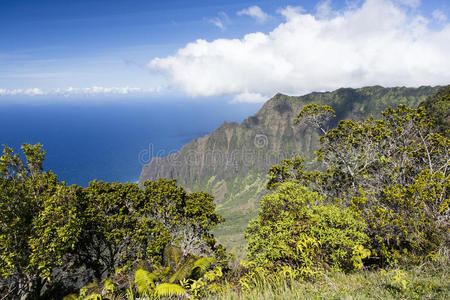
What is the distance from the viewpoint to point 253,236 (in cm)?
1142

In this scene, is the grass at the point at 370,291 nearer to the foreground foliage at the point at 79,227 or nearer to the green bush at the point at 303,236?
the green bush at the point at 303,236

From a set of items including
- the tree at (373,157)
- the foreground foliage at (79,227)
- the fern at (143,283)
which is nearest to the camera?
the fern at (143,283)

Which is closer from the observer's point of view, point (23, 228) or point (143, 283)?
point (143, 283)

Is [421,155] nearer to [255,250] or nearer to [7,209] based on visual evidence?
[255,250]

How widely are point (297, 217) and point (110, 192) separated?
13.6m

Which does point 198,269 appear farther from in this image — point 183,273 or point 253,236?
point 253,236

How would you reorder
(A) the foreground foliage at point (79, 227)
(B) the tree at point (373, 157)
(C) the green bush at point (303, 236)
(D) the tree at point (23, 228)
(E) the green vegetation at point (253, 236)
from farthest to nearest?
(B) the tree at point (373, 157), (A) the foreground foliage at point (79, 227), (D) the tree at point (23, 228), (C) the green bush at point (303, 236), (E) the green vegetation at point (253, 236)

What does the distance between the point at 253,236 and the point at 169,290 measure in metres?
5.43

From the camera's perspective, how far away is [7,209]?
998 centimetres

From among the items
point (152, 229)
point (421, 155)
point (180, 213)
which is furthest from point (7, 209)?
point (421, 155)

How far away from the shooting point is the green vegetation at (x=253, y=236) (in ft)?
24.1

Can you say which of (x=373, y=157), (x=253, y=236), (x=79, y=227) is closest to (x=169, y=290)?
(x=253, y=236)

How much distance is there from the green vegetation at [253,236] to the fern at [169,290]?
4 cm

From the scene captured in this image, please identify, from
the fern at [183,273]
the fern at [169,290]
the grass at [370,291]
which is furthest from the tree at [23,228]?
the grass at [370,291]
